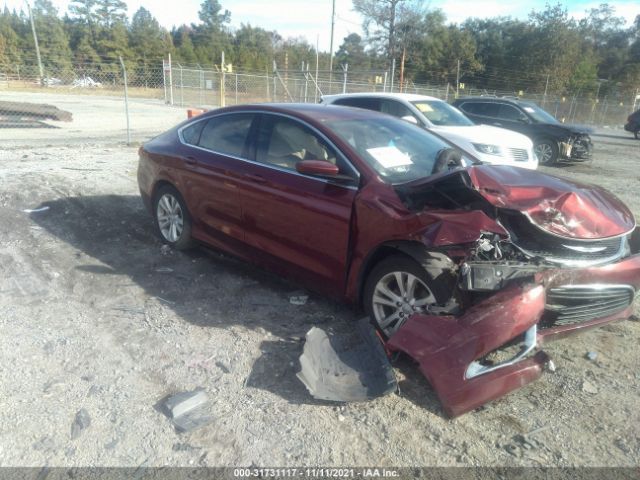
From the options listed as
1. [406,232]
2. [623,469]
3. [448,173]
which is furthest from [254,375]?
[623,469]

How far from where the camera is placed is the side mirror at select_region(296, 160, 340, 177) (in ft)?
12.4

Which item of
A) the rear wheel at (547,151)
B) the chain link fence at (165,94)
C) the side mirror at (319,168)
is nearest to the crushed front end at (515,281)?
the side mirror at (319,168)

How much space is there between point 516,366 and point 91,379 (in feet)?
8.61

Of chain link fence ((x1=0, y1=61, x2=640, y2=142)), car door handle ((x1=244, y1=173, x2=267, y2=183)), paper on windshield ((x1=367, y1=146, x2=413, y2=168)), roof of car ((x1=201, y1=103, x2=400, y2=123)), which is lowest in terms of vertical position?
chain link fence ((x1=0, y1=61, x2=640, y2=142))

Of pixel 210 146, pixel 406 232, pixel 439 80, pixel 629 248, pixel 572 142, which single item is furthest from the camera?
pixel 439 80

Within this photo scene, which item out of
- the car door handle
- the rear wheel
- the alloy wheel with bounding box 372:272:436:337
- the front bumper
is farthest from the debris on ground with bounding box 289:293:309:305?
the rear wheel

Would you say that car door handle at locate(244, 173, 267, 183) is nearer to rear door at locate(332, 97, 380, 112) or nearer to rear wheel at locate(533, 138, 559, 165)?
rear door at locate(332, 97, 380, 112)

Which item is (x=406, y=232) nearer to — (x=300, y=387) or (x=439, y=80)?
(x=300, y=387)

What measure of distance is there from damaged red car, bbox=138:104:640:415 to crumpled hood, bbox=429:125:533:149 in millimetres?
4918

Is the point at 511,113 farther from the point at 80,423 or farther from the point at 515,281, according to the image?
the point at 80,423

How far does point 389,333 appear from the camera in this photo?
362 centimetres

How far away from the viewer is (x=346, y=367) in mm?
3287

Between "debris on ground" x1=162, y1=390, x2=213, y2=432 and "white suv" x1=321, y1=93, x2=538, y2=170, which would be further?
"white suv" x1=321, y1=93, x2=538, y2=170

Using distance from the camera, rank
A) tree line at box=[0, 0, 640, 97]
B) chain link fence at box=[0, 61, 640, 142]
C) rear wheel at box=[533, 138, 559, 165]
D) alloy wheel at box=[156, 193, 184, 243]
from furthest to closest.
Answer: tree line at box=[0, 0, 640, 97] < chain link fence at box=[0, 61, 640, 142] < rear wheel at box=[533, 138, 559, 165] < alloy wheel at box=[156, 193, 184, 243]
